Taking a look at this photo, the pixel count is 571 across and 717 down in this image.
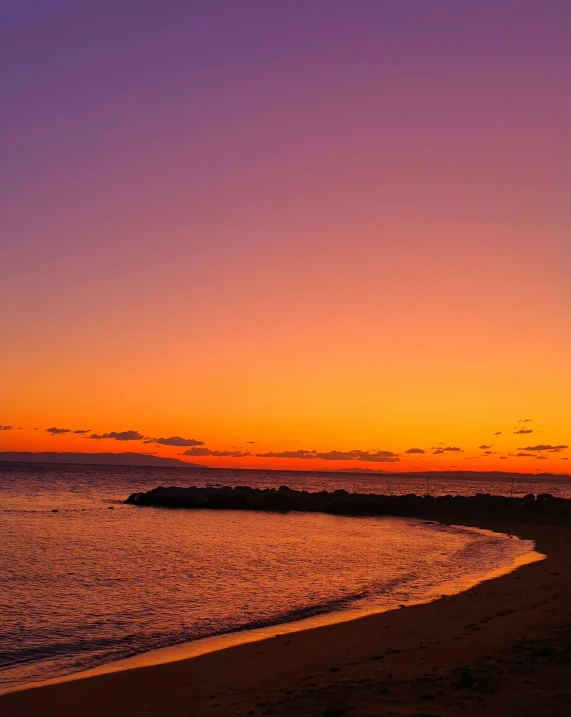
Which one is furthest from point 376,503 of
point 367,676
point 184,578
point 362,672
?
point 367,676

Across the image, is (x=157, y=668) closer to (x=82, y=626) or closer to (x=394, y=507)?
(x=82, y=626)

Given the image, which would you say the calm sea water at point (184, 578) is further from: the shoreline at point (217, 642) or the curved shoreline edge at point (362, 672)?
the curved shoreline edge at point (362, 672)

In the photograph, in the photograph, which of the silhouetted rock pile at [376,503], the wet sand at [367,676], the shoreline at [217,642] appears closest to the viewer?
the wet sand at [367,676]

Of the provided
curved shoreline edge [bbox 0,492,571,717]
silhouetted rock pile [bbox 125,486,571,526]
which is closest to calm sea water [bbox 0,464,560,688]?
curved shoreline edge [bbox 0,492,571,717]

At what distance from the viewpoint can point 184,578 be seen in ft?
70.9

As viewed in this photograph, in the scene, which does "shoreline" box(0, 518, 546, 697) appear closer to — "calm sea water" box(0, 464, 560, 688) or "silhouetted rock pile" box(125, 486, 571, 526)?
"calm sea water" box(0, 464, 560, 688)

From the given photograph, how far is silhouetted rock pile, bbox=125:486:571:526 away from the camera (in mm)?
50656

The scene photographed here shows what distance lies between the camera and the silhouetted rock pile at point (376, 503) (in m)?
50.7

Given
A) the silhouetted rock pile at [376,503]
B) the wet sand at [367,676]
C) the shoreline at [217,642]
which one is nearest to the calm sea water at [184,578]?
the shoreline at [217,642]

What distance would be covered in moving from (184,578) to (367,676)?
12.9 meters

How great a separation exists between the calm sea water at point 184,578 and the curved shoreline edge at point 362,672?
5.21 ft

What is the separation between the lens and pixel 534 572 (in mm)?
22312

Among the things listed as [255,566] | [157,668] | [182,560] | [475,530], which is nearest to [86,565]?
[182,560]

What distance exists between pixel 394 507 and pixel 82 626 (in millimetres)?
49923
